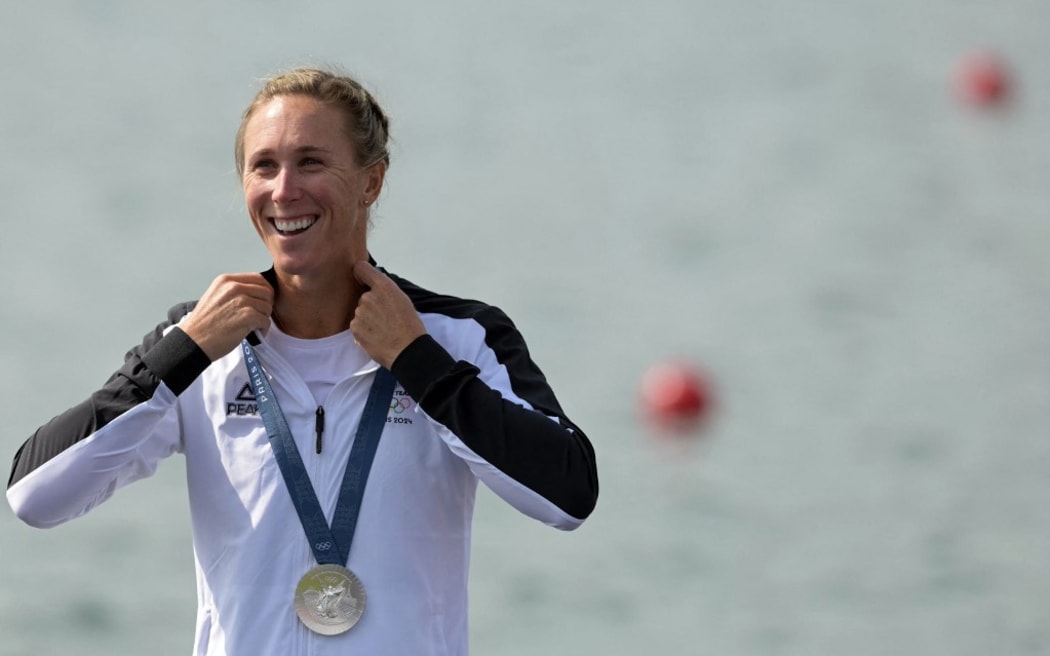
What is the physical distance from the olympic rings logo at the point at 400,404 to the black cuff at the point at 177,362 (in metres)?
0.27

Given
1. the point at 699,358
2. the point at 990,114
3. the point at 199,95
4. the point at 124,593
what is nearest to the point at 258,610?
the point at 124,593

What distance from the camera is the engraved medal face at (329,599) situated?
7.19 feet

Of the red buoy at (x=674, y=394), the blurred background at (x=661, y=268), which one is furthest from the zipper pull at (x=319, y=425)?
the red buoy at (x=674, y=394)

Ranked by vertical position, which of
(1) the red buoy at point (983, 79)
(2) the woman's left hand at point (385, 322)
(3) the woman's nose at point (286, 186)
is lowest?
(2) the woman's left hand at point (385, 322)

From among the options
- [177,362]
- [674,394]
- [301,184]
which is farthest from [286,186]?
[674,394]

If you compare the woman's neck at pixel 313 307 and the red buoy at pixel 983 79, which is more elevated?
the red buoy at pixel 983 79

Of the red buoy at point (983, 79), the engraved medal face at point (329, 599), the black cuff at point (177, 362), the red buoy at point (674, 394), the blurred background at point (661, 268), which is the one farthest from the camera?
the red buoy at point (983, 79)

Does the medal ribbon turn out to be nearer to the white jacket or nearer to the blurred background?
the white jacket

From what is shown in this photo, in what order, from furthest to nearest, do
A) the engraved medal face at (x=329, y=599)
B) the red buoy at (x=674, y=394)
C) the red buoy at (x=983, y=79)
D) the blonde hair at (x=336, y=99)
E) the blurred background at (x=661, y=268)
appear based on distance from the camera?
the red buoy at (x=983, y=79)
the red buoy at (x=674, y=394)
the blurred background at (x=661, y=268)
the blonde hair at (x=336, y=99)
the engraved medal face at (x=329, y=599)

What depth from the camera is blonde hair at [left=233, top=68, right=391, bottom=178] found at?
242 centimetres

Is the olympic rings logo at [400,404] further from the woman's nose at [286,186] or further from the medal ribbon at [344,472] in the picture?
the woman's nose at [286,186]

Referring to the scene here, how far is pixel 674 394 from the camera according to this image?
7.84m

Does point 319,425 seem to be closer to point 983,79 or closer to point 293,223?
point 293,223

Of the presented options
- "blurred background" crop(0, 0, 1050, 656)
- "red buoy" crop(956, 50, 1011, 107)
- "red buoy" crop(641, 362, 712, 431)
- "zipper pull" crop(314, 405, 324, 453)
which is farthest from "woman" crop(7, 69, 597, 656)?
"red buoy" crop(956, 50, 1011, 107)
